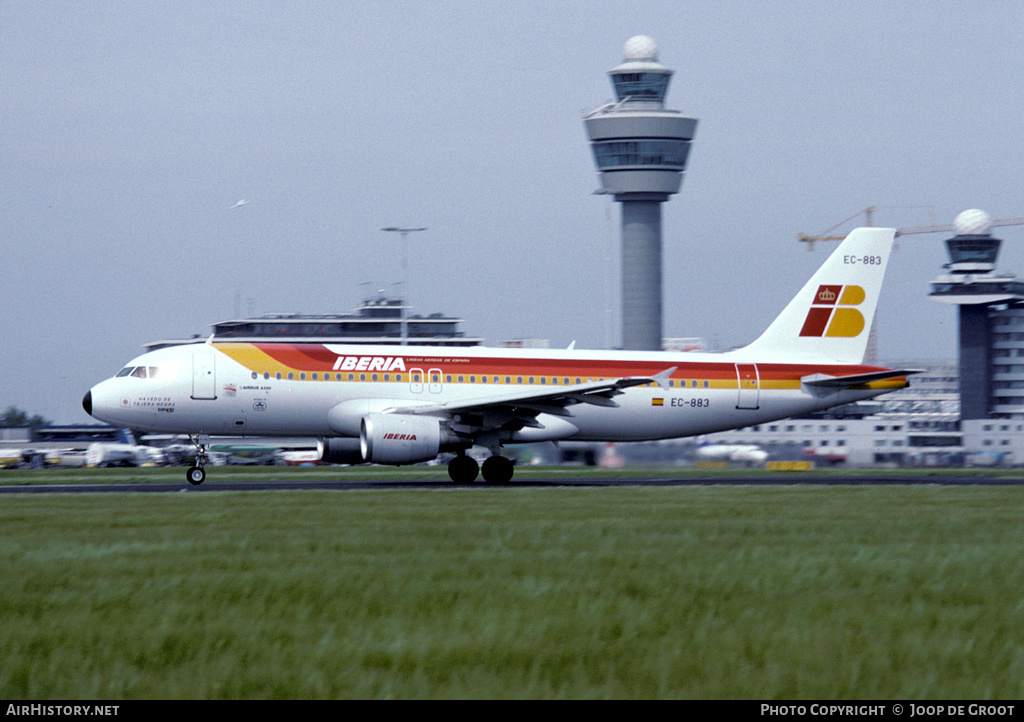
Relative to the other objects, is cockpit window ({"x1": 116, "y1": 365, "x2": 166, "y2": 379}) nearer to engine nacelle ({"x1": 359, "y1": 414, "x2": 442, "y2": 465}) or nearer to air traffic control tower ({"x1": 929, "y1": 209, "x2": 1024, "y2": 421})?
engine nacelle ({"x1": 359, "y1": 414, "x2": 442, "y2": 465})

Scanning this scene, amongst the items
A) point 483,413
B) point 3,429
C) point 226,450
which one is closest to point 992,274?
point 226,450

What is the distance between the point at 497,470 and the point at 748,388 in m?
7.75

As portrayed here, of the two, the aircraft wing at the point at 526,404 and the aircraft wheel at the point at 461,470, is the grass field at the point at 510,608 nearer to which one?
the aircraft wing at the point at 526,404

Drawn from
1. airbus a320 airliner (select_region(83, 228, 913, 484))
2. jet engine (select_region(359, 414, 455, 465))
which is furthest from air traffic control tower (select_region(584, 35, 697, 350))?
jet engine (select_region(359, 414, 455, 465))

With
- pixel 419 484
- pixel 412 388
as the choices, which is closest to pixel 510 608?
pixel 419 484

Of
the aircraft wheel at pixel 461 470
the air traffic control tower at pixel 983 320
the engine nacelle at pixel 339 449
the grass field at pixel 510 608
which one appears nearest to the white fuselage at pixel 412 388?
the engine nacelle at pixel 339 449

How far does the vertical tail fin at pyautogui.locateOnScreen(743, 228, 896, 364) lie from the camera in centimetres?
3544

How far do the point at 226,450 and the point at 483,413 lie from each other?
67.8m

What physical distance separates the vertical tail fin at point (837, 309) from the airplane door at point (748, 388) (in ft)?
3.50

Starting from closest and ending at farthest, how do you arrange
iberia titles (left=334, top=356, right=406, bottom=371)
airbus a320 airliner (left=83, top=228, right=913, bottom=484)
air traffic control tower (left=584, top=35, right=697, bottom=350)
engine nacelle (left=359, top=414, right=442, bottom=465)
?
1. engine nacelle (left=359, top=414, right=442, bottom=465)
2. airbus a320 airliner (left=83, top=228, right=913, bottom=484)
3. iberia titles (left=334, top=356, right=406, bottom=371)
4. air traffic control tower (left=584, top=35, right=697, bottom=350)

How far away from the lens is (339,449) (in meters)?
32.2

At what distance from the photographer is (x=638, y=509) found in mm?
21328

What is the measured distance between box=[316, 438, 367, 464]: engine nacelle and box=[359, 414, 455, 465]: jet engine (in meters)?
2.58

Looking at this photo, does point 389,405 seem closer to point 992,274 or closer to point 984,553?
point 984,553
